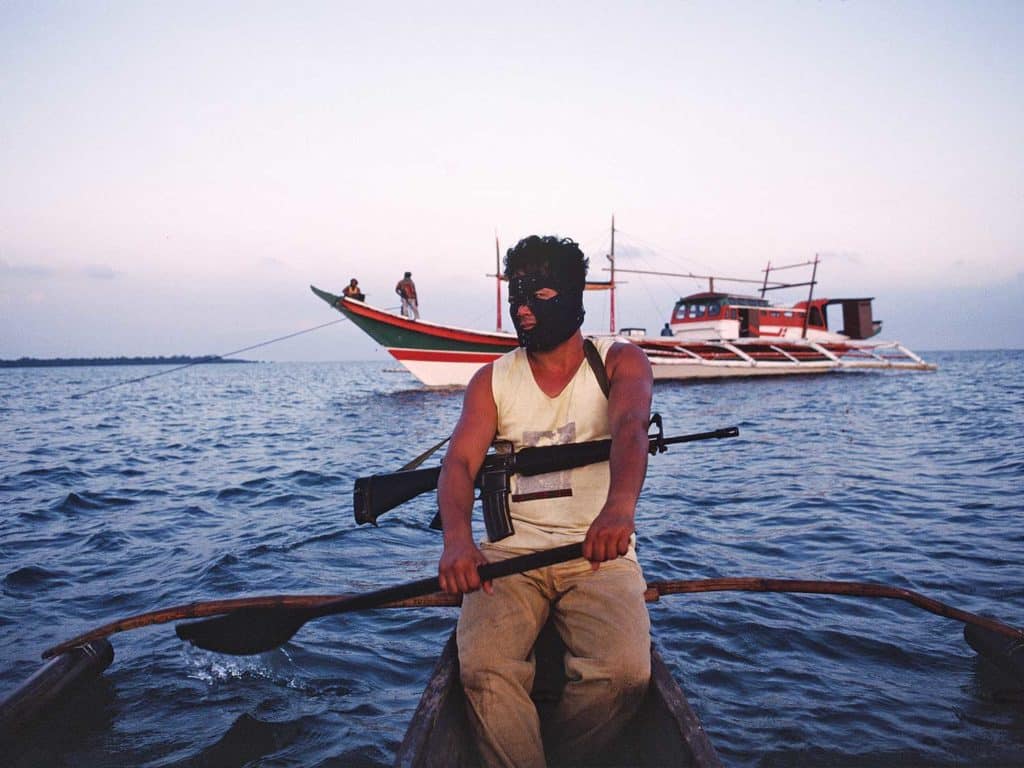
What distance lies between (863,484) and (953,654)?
673cm

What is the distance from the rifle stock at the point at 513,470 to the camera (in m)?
3.34

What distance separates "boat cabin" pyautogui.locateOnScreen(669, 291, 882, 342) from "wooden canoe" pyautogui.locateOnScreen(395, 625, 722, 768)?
41007 mm

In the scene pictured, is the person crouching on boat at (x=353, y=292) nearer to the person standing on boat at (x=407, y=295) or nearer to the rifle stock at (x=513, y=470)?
the person standing on boat at (x=407, y=295)

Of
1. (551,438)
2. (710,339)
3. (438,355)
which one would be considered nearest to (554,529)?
(551,438)

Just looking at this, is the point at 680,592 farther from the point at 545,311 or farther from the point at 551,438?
the point at 545,311

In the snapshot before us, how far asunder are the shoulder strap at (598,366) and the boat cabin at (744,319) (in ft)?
132

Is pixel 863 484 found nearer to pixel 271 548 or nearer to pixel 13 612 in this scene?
pixel 271 548

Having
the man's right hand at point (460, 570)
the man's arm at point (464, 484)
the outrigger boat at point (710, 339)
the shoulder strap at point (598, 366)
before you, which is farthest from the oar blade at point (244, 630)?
the outrigger boat at point (710, 339)

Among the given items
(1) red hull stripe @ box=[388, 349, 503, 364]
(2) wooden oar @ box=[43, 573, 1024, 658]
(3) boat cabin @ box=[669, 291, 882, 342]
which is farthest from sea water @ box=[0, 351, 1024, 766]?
(3) boat cabin @ box=[669, 291, 882, 342]

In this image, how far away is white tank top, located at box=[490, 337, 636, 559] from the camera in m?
3.30

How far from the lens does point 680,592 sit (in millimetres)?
4297

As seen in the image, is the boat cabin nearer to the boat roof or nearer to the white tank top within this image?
the boat roof

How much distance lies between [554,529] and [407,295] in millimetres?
29969

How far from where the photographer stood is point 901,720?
384cm
